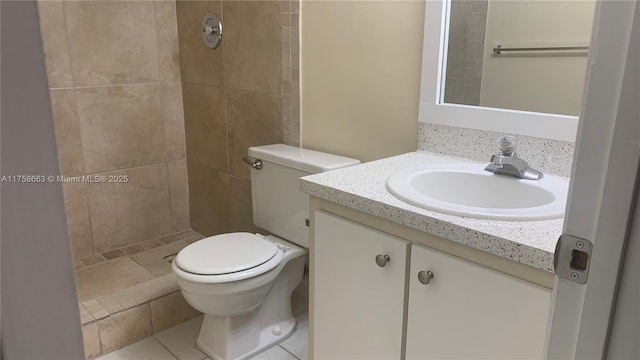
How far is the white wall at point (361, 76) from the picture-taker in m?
1.65

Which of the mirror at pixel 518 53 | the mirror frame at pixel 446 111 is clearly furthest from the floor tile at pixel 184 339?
the mirror at pixel 518 53

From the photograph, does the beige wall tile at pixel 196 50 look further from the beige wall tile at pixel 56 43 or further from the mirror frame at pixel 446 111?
the mirror frame at pixel 446 111

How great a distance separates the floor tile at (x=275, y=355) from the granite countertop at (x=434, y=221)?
0.86 m

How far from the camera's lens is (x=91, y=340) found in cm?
192

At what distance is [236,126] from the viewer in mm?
2395

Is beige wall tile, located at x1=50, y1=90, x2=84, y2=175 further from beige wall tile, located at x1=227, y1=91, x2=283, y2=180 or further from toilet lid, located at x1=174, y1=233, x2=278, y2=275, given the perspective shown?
toilet lid, located at x1=174, y1=233, x2=278, y2=275

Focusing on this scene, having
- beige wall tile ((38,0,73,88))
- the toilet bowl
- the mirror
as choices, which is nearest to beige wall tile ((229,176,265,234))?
the toilet bowl

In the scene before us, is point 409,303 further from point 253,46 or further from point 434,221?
point 253,46

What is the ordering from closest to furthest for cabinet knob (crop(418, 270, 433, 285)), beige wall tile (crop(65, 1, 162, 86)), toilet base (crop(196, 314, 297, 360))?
cabinet knob (crop(418, 270, 433, 285))
toilet base (crop(196, 314, 297, 360))
beige wall tile (crop(65, 1, 162, 86))

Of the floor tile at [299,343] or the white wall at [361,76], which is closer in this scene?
the white wall at [361,76]

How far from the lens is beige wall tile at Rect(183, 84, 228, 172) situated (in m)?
2.50

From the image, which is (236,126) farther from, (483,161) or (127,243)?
(483,161)

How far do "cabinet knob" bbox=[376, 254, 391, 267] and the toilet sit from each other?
56 cm

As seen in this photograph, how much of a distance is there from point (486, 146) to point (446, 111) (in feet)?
0.56
